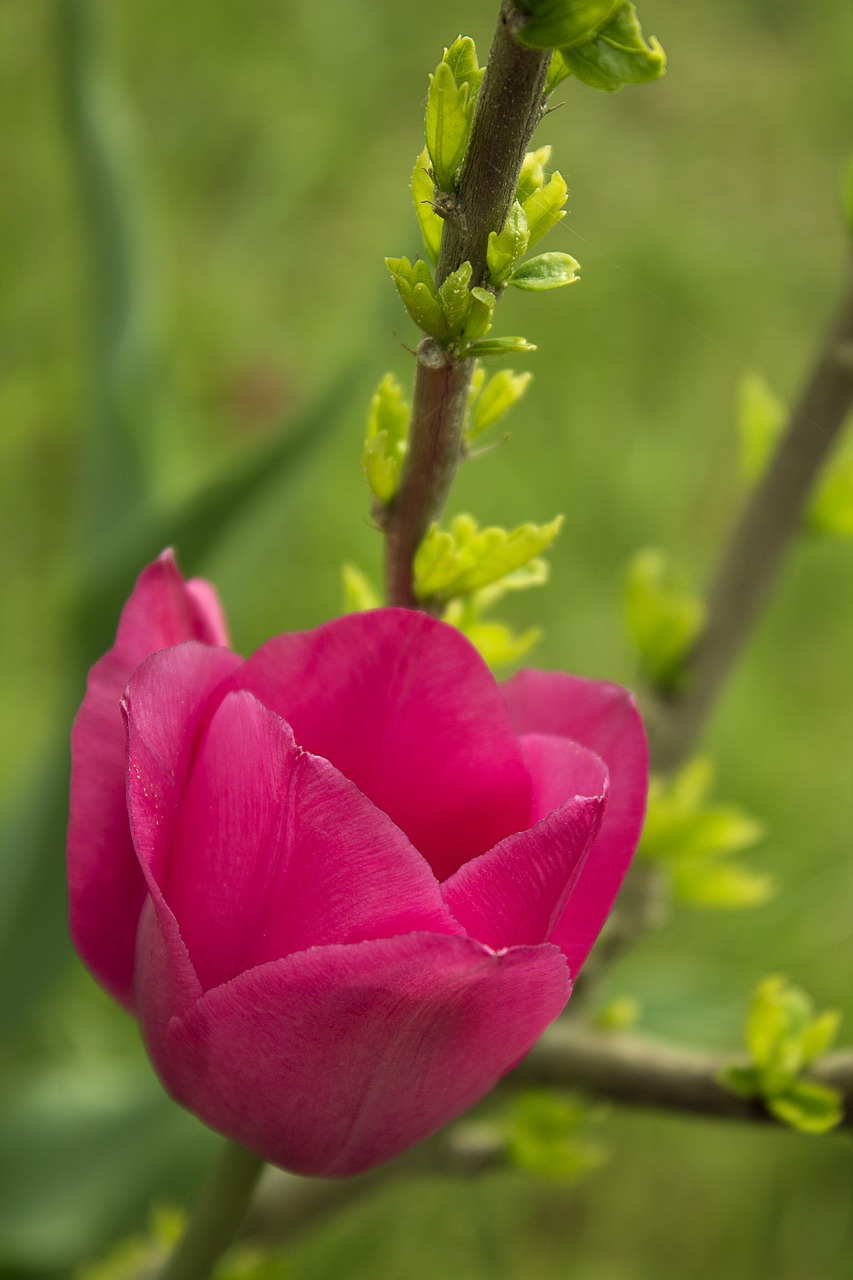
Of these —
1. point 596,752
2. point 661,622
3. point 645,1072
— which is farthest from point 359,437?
point 596,752

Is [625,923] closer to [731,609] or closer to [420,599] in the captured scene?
[731,609]

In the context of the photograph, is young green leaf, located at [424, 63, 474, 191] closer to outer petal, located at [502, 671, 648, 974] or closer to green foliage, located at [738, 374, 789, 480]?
outer petal, located at [502, 671, 648, 974]

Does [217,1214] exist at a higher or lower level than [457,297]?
lower

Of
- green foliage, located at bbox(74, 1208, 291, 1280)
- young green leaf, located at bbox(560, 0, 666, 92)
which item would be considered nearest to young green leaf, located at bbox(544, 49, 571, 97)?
young green leaf, located at bbox(560, 0, 666, 92)

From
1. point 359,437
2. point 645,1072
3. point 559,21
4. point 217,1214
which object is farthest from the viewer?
point 359,437

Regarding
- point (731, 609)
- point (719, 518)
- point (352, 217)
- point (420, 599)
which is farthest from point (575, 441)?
point (420, 599)

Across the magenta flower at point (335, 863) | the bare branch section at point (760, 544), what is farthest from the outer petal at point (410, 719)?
the bare branch section at point (760, 544)

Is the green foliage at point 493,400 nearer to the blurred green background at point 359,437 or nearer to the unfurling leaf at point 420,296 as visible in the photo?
the unfurling leaf at point 420,296

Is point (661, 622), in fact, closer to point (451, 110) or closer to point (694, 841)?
point (694, 841)
